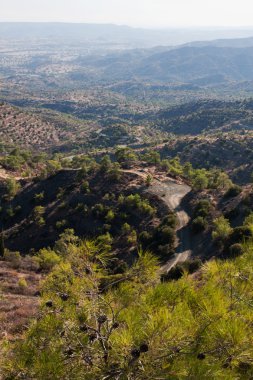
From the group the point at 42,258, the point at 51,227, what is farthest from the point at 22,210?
the point at 42,258

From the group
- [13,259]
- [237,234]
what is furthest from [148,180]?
[13,259]

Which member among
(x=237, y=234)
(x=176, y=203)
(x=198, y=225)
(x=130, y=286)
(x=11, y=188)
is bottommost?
(x=11, y=188)

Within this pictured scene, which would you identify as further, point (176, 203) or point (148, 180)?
point (148, 180)

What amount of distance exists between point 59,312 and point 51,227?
72.8 meters

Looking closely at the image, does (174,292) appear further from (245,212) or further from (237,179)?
(237,179)

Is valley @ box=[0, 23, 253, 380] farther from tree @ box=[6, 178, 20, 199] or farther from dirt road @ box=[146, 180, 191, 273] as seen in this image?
tree @ box=[6, 178, 20, 199]

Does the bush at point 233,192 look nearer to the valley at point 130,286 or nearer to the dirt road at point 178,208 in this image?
the valley at point 130,286

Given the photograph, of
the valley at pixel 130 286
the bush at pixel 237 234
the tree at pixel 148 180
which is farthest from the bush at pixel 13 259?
the tree at pixel 148 180

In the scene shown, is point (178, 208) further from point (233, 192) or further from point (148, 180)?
point (148, 180)

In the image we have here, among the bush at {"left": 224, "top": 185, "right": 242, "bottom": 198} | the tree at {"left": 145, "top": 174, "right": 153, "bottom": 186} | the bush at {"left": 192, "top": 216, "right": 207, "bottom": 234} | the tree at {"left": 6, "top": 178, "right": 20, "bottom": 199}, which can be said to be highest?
the bush at {"left": 224, "top": 185, "right": 242, "bottom": 198}

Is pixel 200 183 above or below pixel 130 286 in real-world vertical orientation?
below

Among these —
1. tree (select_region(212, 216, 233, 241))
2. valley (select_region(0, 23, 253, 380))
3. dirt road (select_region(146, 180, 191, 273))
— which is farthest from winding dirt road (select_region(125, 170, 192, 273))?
tree (select_region(212, 216, 233, 241))

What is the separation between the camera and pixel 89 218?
3255 inches

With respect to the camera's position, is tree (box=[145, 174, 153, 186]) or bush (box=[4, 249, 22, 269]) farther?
tree (box=[145, 174, 153, 186])
